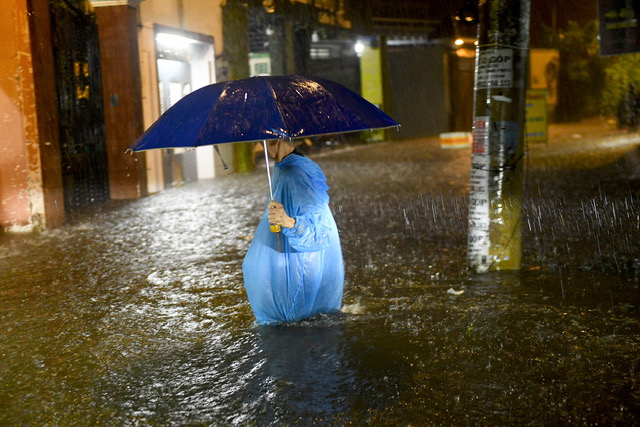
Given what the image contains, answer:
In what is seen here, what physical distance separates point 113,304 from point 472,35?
86.3 feet

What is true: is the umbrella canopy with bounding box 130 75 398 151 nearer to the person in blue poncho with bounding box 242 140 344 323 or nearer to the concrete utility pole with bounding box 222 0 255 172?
the person in blue poncho with bounding box 242 140 344 323

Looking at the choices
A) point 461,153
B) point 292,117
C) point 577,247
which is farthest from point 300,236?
Result: point 461,153

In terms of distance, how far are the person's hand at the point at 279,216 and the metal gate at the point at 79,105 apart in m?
8.76

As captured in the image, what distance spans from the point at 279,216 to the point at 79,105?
10.0m

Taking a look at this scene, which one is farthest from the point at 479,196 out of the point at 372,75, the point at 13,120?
the point at 372,75

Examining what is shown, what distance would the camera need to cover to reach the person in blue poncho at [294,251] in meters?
4.88

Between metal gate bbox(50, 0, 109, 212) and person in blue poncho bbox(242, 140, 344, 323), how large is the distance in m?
8.33

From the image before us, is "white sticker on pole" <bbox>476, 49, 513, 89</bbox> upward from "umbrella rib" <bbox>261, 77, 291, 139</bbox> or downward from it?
upward

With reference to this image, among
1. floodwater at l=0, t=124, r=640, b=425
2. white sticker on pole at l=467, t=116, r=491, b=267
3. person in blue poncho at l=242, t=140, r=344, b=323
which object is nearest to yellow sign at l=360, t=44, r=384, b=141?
floodwater at l=0, t=124, r=640, b=425

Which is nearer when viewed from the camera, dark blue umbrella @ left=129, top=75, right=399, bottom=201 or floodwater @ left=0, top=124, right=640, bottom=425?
floodwater @ left=0, top=124, right=640, bottom=425

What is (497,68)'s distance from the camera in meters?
6.59

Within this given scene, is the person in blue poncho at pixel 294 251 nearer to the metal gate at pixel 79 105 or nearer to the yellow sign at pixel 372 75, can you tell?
the metal gate at pixel 79 105

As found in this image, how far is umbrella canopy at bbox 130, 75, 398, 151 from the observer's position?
4320mm

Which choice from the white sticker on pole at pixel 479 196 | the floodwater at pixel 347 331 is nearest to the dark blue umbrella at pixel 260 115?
the floodwater at pixel 347 331
